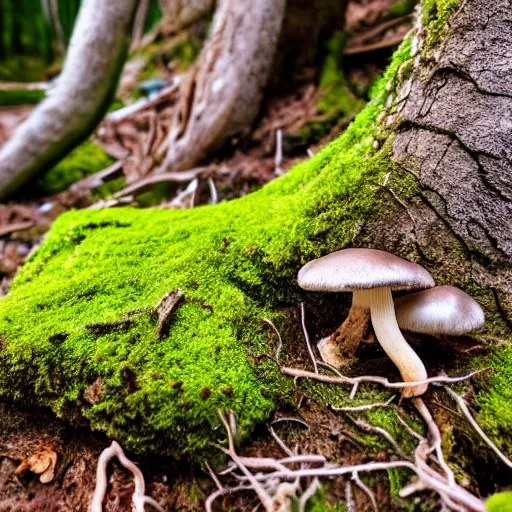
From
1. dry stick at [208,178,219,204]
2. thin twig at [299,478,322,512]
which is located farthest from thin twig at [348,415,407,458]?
dry stick at [208,178,219,204]

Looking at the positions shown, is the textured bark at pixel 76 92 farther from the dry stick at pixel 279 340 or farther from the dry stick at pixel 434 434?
the dry stick at pixel 434 434

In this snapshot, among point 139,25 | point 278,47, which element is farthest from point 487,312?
point 139,25

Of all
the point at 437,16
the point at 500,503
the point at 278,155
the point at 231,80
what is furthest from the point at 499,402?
the point at 231,80

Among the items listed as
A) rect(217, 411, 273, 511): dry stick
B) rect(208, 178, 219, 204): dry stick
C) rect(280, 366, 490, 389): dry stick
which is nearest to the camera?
rect(217, 411, 273, 511): dry stick

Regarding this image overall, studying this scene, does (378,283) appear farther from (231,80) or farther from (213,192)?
(231,80)

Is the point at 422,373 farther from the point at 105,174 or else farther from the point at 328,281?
the point at 105,174

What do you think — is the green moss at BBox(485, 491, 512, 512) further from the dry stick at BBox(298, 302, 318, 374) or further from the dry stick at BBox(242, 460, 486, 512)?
the dry stick at BBox(298, 302, 318, 374)
